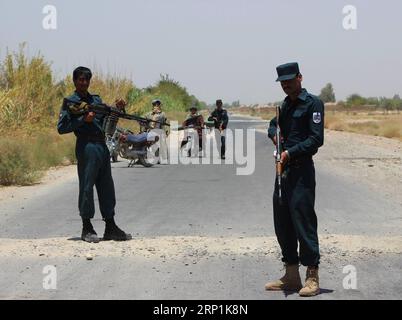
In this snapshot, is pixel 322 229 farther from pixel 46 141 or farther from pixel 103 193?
pixel 46 141

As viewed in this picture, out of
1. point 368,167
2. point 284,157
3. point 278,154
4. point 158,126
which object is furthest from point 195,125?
point 284,157

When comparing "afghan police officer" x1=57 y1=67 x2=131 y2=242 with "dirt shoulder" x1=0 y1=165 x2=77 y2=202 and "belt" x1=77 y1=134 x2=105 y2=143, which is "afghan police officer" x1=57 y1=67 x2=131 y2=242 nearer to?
"belt" x1=77 y1=134 x2=105 y2=143

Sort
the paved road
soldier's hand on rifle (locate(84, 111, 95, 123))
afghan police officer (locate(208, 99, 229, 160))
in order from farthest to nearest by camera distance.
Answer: afghan police officer (locate(208, 99, 229, 160)), soldier's hand on rifle (locate(84, 111, 95, 123)), the paved road

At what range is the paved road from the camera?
628 centimetres

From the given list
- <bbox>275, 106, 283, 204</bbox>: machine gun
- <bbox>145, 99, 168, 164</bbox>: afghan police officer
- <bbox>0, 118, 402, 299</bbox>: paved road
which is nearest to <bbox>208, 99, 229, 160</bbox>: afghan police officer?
<bbox>145, 99, 168, 164</bbox>: afghan police officer

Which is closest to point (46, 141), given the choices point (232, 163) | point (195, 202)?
point (232, 163)

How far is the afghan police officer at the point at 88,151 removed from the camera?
837 cm

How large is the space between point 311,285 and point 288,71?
1.73m

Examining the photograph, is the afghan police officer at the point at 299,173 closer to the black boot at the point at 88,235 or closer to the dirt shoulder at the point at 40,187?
the black boot at the point at 88,235

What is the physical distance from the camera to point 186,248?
313 inches

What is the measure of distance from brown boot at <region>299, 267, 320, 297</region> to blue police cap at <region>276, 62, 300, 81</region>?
156cm

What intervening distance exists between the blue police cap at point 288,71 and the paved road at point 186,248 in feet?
5.76

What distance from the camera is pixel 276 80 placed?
6.13m

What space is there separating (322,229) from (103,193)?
2815 millimetres
